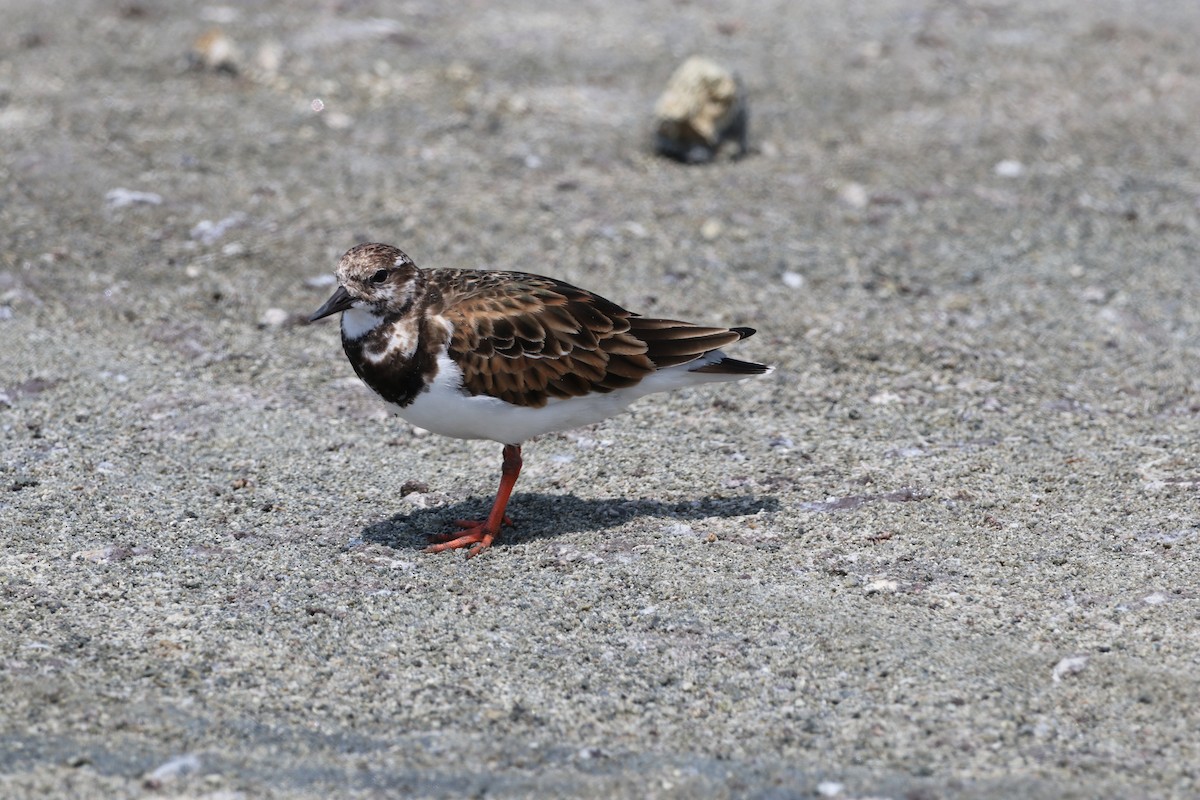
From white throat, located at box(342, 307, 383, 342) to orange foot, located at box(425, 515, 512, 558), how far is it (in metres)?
0.96

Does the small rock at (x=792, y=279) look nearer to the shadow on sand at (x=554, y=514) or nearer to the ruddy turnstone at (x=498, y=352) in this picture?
the ruddy turnstone at (x=498, y=352)

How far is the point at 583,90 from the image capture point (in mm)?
11109

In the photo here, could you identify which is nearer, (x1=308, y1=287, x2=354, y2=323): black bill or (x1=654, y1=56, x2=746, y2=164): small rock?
(x1=308, y1=287, x2=354, y2=323): black bill

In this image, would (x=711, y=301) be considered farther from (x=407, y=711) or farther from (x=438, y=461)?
(x=407, y=711)

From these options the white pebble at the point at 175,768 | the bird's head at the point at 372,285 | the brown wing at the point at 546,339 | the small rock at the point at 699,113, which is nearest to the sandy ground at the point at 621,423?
the white pebble at the point at 175,768

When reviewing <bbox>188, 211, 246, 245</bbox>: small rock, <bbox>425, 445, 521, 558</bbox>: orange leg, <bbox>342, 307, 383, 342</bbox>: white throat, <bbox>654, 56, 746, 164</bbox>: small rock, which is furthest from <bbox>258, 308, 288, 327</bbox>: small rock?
<bbox>654, 56, 746, 164</bbox>: small rock

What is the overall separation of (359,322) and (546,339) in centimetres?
81

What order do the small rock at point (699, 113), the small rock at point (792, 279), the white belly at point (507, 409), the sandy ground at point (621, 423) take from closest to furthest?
the sandy ground at point (621, 423) → the white belly at point (507, 409) → the small rock at point (792, 279) → the small rock at point (699, 113)

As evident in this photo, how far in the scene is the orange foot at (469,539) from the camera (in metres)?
6.02

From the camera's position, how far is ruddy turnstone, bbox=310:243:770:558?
586 cm

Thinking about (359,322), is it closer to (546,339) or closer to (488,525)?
(546,339)

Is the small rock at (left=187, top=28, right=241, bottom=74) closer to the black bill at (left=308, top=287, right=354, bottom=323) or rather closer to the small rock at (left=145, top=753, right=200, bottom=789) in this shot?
the black bill at (left=308, top=287, right=354, bottom=323)

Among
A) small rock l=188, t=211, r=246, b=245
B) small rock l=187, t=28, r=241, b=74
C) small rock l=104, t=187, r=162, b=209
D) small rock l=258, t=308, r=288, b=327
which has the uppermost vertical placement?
small rock l=187, t=28, r=241, b=74

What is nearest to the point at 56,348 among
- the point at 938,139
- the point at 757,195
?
the point at 757,195
